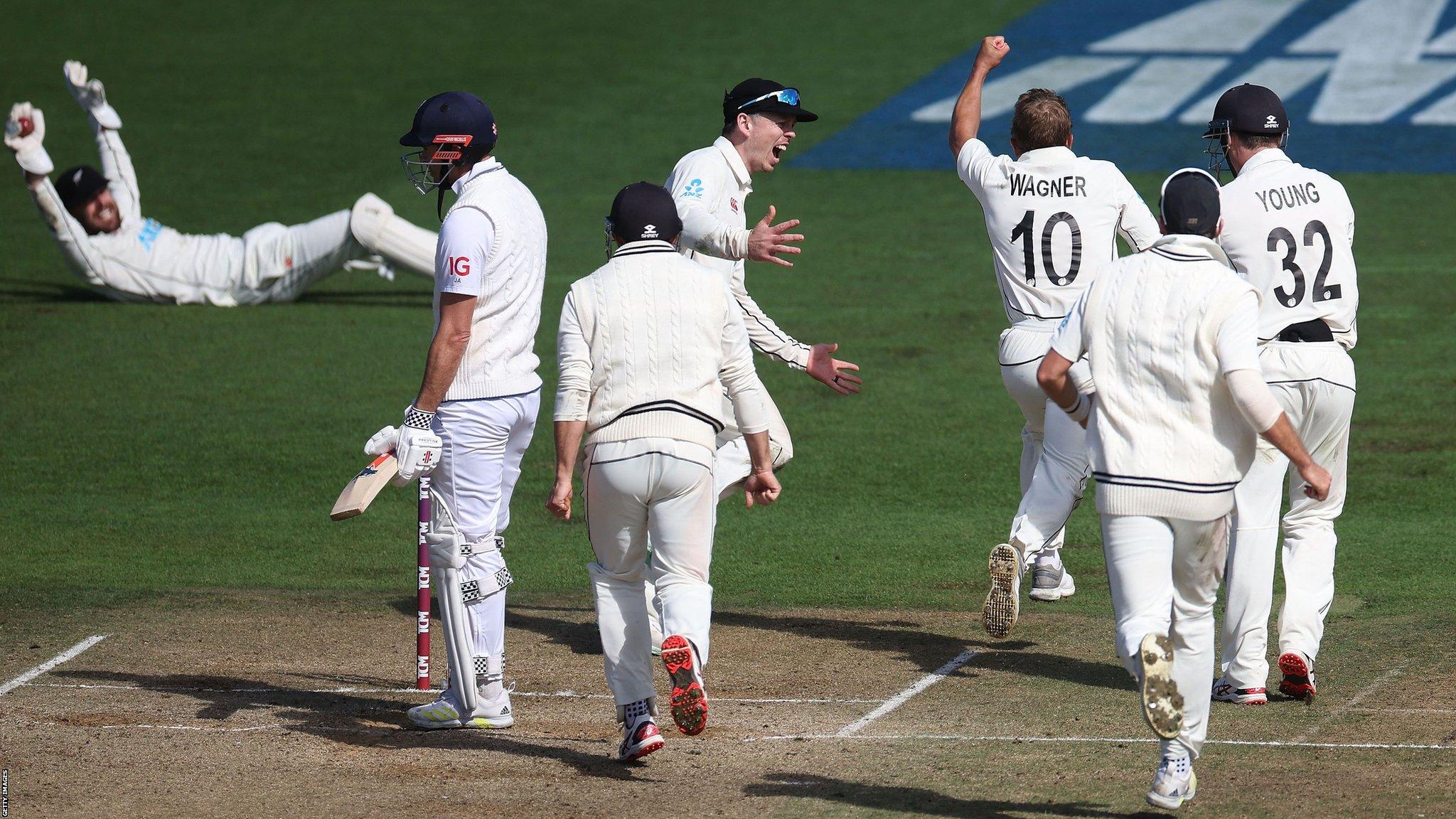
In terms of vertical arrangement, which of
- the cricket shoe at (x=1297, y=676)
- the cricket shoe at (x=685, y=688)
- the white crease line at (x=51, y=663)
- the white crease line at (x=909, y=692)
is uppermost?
the cricket shoe at (x=685, y=688)

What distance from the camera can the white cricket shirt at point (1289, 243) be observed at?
6707 mm

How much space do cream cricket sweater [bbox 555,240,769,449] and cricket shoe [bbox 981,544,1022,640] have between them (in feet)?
5.34

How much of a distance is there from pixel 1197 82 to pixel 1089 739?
16.4 meters

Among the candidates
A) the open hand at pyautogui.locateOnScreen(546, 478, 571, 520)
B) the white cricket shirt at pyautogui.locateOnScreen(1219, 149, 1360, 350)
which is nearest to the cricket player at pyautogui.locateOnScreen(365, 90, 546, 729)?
the open hand at pyautogui.locateOnScreen(546, 478, 571, 520)

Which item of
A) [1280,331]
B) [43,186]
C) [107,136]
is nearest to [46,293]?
[43,186]

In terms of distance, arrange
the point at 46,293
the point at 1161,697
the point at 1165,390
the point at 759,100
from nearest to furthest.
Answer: the point at 1161,697 < the point at 1165,390 < the point at 759,100 < the point at 46,293

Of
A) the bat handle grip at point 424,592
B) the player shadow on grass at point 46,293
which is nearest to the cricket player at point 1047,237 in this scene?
the bat handle grip at point 424,592

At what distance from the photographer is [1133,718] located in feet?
21.8

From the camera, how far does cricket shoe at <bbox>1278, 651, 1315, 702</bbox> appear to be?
6.77m

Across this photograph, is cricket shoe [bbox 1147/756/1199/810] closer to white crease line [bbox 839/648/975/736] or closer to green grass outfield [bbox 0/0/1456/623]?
white crease line [bbox 839/648/975/736]

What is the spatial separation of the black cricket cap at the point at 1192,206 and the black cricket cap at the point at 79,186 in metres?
11.7

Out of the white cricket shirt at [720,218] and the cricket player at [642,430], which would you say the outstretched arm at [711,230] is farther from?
the cricket player at [642,430]

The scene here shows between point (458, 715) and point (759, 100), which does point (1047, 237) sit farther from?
point (458, 715)

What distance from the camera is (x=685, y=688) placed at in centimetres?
574
